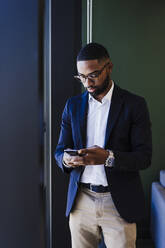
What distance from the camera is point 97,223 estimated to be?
135 centimetres

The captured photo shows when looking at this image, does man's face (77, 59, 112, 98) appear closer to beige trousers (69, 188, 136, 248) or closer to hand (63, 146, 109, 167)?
hand (63, 146, 109, 167)

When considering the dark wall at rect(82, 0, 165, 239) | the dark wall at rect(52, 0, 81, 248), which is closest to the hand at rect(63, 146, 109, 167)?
the dark wall at rect(52, 0, 81, 248)

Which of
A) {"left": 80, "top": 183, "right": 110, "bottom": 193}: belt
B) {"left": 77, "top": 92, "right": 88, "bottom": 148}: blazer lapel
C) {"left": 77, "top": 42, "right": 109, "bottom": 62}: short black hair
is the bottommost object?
{"left": 80, "top": 183, "right": 110, "bottom": 193}: belt

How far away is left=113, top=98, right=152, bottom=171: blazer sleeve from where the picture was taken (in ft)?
4.06

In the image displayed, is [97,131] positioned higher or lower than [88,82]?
lower

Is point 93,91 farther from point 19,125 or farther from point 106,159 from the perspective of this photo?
point 19,125

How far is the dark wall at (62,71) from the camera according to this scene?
1.94 m

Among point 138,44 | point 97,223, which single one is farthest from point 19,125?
point 138,44

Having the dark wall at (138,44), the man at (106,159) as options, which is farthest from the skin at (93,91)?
the dark wall at (138,44)

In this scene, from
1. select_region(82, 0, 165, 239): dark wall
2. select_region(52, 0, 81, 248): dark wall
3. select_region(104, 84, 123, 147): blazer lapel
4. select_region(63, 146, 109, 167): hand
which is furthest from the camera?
A: select_region(82, 0, 165, 239): dark wall

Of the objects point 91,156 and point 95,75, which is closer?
point 91,156

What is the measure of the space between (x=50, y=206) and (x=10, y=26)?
1249 mm

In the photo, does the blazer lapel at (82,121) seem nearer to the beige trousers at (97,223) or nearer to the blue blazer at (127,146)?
the blue blazer at (127,146)

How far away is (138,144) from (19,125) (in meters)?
0.73
